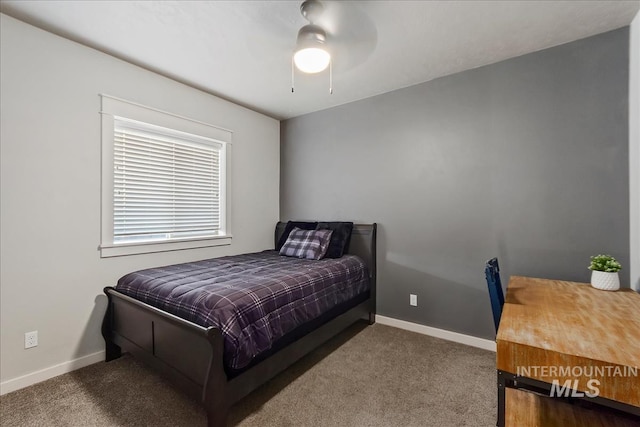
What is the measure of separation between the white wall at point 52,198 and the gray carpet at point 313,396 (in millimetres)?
323

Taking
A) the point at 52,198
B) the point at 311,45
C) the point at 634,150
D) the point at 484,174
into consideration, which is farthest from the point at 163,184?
the point at 634,150

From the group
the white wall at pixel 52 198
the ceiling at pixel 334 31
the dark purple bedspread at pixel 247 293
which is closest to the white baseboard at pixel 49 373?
the white wall at pixel 52 198

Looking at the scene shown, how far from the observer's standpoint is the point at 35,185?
207 cm

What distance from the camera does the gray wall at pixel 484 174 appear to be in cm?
216

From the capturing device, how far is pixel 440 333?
2.83 m

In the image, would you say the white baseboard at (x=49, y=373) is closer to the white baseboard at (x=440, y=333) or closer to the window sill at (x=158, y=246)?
the window sill at (x=158, y=246)

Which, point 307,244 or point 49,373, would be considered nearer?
point 49,373

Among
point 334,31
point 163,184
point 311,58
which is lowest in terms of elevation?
point 163,184

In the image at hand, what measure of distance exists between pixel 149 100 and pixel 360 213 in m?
2.49

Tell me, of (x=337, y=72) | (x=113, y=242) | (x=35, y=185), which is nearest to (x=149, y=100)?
(x=35, y=185)

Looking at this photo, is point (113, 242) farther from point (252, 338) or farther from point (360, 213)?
point (360, 213)

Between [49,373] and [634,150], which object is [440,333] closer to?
[634,150]

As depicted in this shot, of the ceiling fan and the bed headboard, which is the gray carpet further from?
the ceiling fan

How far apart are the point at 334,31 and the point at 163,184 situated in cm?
218
